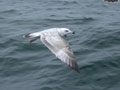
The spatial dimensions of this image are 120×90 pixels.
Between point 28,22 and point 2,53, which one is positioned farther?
point 28,22

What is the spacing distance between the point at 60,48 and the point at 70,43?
12.2 ft

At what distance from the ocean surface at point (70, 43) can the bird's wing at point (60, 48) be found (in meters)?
1.04

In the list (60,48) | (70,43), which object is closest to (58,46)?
(60,48)

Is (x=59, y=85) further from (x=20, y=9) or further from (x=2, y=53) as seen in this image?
(x=20, y=9)

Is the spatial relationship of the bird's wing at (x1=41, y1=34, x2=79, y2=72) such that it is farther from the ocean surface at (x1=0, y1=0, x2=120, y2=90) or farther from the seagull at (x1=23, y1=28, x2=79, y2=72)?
the ocean surface at (x1=0, y1=0, x2=120, y2=90)

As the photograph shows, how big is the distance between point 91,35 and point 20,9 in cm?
627

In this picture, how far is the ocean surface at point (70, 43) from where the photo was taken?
393 inches

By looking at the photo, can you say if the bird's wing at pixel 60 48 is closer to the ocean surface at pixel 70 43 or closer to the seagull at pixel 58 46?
the seagull at pixel 58 46

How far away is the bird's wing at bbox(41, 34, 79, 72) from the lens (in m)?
8.95

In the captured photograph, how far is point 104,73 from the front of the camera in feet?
33.7

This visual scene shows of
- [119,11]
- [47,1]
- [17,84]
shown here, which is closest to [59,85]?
[17,84]

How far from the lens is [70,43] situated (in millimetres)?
13086

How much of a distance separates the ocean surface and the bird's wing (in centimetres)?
104

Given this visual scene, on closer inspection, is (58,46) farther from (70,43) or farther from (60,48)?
(70,43)
